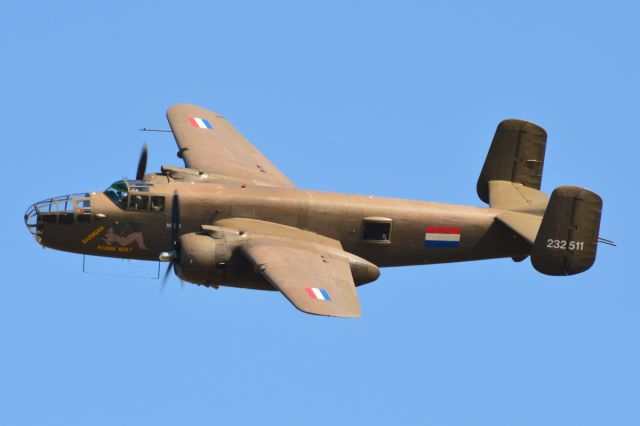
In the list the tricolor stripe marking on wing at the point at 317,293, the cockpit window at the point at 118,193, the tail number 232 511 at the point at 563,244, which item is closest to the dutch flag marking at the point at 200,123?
the cockpit window at the point at 118,193

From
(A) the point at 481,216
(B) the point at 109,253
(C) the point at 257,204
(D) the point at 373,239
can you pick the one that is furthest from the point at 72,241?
(A) the point at 481,216

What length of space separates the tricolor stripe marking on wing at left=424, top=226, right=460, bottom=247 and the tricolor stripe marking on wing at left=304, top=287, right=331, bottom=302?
226 inches

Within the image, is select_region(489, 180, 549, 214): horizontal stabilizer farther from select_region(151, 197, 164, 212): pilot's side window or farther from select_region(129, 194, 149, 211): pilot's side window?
select_region(129, 194, 149, 211): pilot's side window

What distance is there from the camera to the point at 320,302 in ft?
129

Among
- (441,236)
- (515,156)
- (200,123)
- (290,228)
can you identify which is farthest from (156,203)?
(515,156)

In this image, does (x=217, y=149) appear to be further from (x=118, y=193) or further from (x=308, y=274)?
(x=308, y=274)

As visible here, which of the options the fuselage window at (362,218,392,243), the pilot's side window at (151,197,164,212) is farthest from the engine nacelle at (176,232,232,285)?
the fuselage window at (362,218,392,243)

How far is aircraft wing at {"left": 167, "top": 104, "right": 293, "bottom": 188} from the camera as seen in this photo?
1823 inches

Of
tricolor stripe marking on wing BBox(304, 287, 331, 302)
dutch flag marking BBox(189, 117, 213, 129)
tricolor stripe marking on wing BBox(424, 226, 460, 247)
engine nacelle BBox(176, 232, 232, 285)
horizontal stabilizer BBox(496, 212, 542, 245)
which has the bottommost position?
tricolor stripe marking on wing BBox(304, 287, 331, 302)

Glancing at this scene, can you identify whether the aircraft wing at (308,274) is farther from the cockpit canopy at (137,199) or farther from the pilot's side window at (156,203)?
the cockpit canopy at (137,199)

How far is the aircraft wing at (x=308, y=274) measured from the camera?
39375 millimetres

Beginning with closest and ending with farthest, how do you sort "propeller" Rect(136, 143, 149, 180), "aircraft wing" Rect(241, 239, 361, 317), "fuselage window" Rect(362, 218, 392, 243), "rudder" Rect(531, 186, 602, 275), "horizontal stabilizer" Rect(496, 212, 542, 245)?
"aircraft wing" Rect(241, 239, 361, 317) → "rudder" Rect(531, 186, 602, 275) → "fuselage window" Rect(362, 218, 392, 243) → "horizontal stabilizer" Rect(496, 212, 542, 245) → "propeller" Rect(136, 143, 149, 180)

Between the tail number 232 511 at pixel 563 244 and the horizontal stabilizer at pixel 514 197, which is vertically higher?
the horizontal stabilizer at pixel 514 197

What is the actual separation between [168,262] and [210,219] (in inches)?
76.5
